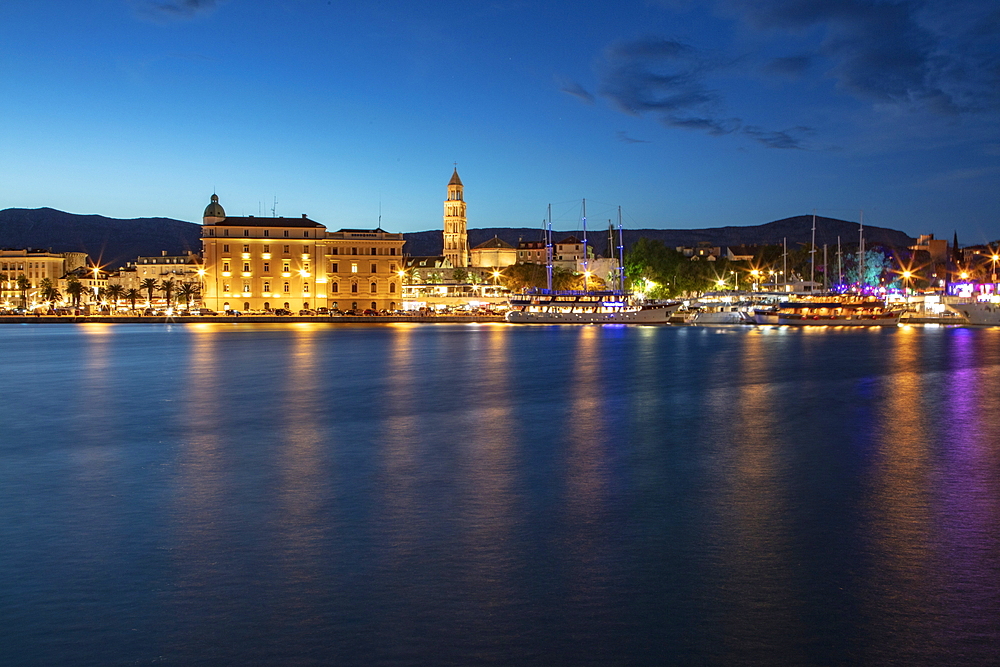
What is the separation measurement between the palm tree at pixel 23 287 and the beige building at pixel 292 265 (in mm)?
43435

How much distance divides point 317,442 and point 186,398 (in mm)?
8331

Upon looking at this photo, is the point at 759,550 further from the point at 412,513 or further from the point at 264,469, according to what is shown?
the point at 264,469

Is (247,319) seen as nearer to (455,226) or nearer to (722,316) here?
(722,316)

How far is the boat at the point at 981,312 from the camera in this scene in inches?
A: 2936

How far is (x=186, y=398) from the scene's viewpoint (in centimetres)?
2080

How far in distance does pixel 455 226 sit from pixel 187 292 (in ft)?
150

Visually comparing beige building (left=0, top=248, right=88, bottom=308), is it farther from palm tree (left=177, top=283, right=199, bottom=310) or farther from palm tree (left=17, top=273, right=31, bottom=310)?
palm tree (left=177, top=283, right=199, bottom=310)

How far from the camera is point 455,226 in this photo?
5221 inches

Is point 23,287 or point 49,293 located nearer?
point 49,293

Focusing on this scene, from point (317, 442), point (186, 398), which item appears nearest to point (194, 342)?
point (186, 398)

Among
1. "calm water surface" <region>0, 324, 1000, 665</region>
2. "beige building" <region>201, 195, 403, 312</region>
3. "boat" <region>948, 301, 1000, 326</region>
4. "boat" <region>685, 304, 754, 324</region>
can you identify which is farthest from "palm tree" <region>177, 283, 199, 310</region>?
"calm water surface" <region>0, 324, 1000, 665</region>

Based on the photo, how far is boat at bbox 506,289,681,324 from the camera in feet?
274

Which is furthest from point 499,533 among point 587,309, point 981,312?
point 981,312

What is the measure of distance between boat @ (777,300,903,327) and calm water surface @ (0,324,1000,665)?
194 feet
